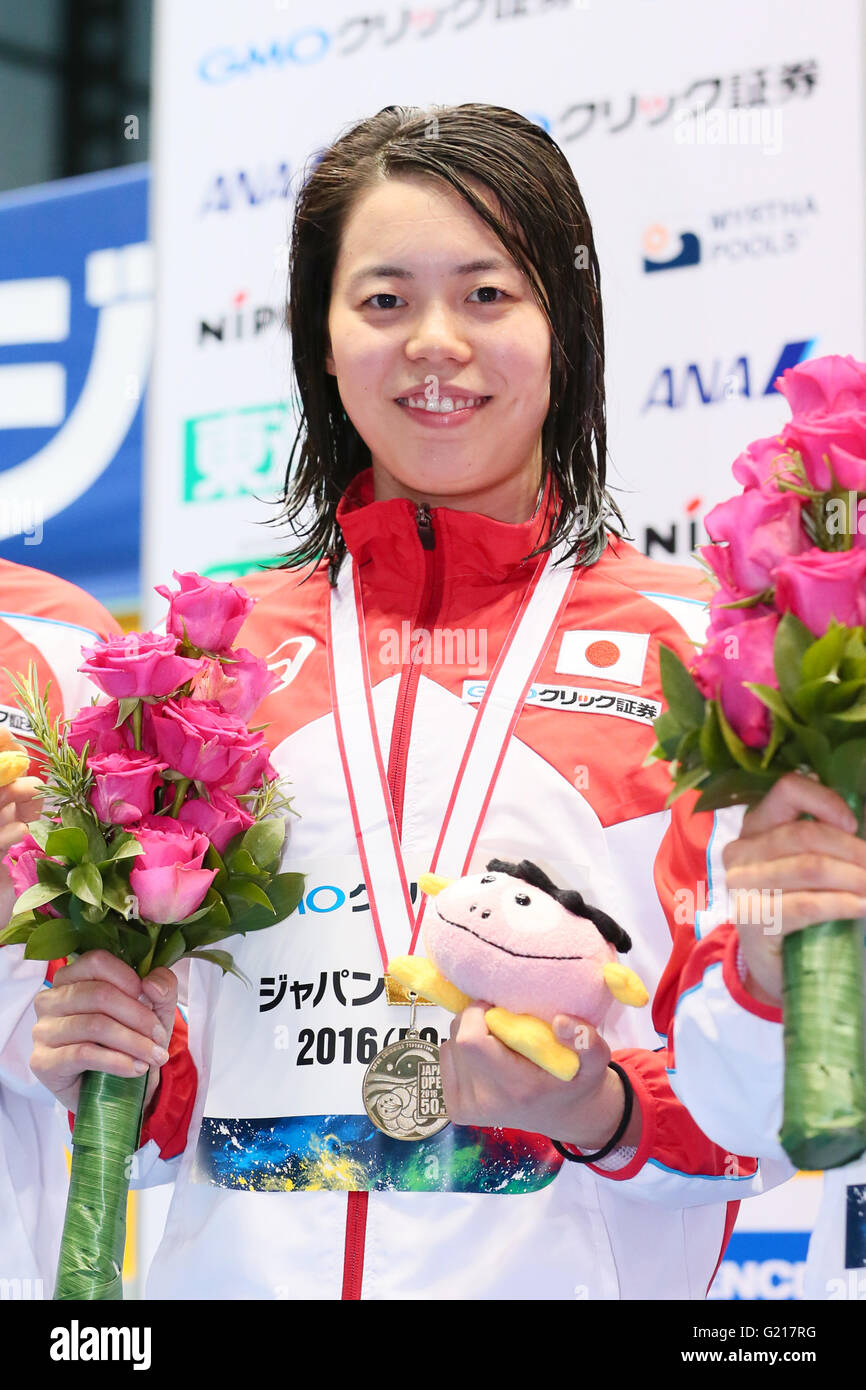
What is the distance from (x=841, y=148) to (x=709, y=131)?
0.22 meters

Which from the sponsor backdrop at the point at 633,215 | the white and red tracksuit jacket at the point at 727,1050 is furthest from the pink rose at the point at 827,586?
the sponsor backdrop at the point at 633,215

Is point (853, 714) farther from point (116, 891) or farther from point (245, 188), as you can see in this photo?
point (245, 188)

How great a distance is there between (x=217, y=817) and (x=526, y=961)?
0.36 m

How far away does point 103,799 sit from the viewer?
1.63 meters

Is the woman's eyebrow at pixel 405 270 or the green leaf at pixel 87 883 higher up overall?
the woman's eyebrow at pixel 405 270

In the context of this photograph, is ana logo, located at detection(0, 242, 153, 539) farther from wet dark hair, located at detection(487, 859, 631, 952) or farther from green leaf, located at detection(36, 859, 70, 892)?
wet dark hair, located at detection(487, 859, 631, 952)

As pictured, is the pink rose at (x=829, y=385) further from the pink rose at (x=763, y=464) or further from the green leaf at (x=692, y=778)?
the green leaf at (x=692, y=778)

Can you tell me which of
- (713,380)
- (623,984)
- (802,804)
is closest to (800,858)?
(802,804)

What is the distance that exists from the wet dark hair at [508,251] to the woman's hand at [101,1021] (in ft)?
1.98

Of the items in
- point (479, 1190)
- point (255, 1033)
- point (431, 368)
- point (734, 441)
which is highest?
point (734, 441)

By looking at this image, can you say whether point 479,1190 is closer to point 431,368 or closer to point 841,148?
point 431,368

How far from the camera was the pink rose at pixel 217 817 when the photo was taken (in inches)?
65.6

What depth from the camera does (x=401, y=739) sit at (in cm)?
183
